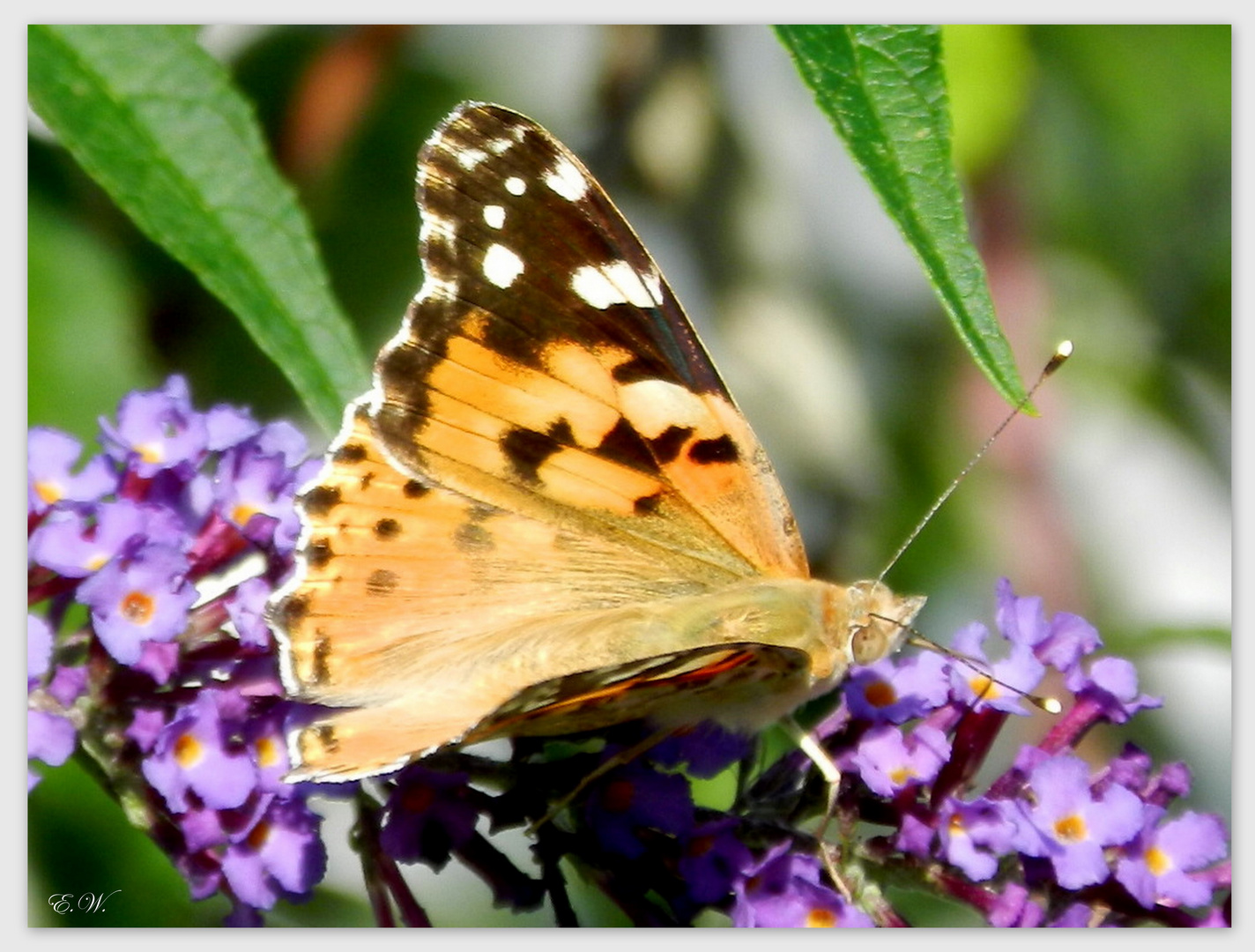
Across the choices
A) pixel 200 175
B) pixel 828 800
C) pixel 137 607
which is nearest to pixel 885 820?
pixel 828 800

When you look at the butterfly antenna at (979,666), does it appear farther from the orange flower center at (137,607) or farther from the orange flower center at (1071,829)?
the orange flower center at (137,607)

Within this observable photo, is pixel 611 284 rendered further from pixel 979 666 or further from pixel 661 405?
pixel 979 666

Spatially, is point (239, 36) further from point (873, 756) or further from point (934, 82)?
point (873, 756)

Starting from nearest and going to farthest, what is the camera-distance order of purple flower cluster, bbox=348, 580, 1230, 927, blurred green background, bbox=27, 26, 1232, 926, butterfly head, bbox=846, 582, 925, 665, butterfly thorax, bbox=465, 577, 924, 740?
1. butterfly thorax, bbox=465, 577, 924, 740
2. purple flower cluster, bbox=348, 580, 1230, 927
3. butterfly head, bbox=846, 582, 925, 665
4. blurred green background, bbox=27, 26, 1232, 926

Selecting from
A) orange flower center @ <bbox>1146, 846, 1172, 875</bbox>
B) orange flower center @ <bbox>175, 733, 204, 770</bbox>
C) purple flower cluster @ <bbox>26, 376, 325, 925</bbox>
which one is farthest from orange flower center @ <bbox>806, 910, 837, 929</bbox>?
orange flower center @ <bbox>175, 733, 204, 770</bbox>

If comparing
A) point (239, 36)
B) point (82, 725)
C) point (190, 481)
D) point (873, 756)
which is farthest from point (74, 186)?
point (873, 756)

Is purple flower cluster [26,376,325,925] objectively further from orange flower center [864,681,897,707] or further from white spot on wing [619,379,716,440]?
orange flower center [864,681,897,707]

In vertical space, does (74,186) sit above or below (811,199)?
below
